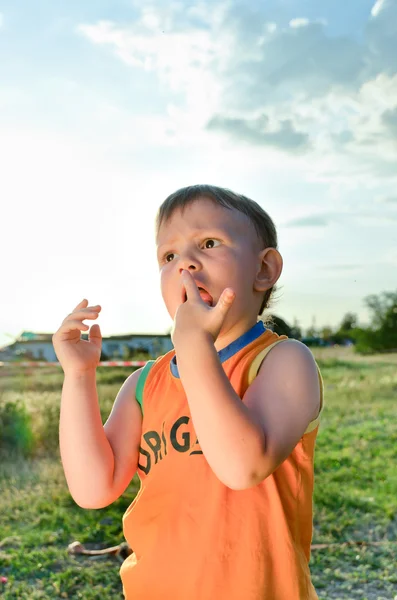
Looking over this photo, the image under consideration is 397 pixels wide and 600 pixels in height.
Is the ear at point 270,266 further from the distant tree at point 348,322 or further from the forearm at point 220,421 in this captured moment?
the distant tree at point 348,322

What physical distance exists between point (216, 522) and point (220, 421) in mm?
237

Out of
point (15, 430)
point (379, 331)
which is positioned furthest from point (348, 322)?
point (15, 430)

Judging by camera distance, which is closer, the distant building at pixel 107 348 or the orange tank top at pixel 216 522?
the orange tank top at pixel 216 522

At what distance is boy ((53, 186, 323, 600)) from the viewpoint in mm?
1174

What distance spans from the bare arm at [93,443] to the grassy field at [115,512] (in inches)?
66.5

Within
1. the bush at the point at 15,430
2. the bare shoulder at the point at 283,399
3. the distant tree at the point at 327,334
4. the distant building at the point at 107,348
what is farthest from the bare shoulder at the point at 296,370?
the distant tree at the point at 327,334

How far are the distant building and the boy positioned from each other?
406 cm

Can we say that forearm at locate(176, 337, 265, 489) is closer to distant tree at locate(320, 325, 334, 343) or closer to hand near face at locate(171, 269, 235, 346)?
hand near face at locate(171, 269, 235, 346)

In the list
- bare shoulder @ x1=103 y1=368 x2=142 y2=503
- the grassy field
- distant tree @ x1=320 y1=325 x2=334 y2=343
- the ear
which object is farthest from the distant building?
the ear

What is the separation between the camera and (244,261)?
1402 mm

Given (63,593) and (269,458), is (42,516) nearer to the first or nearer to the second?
(63,593)

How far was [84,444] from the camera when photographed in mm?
1460

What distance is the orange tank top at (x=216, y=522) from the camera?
49.1 inches

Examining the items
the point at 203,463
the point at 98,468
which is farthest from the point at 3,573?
the point at 203,463
